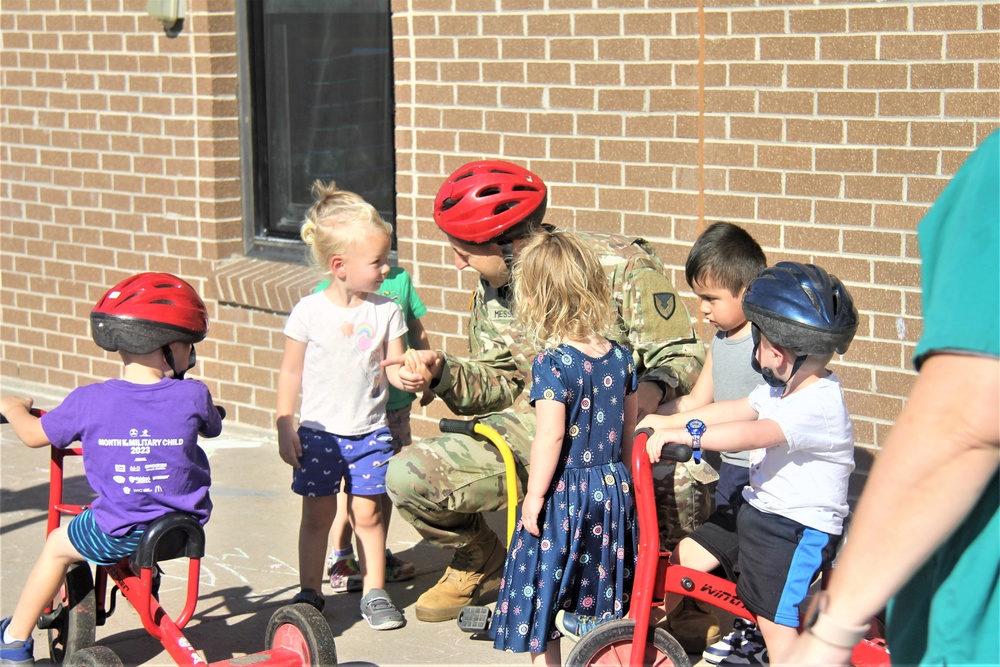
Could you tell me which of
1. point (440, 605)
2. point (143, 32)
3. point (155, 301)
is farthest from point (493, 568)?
point (143, 32)

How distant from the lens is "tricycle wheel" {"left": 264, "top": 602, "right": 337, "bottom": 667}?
142 inches

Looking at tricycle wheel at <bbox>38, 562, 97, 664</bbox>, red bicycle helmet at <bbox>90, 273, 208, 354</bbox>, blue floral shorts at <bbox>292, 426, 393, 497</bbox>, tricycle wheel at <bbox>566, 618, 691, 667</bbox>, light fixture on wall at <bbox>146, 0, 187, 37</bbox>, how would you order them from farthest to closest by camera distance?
light fixture on wall at <bbox>146, 0, 187, 37</bbox>
blue floral shorts at <bbox>292, 426, 393, 497</bbox>
tricycle wheel at <bbox>38, 562, 97, 664</bbox>
red bicycle helmet at <bbox>90, 273, 208, 354</bbox>
tricycle wheel at <bbox>566, 618, 691, 667</bbox>

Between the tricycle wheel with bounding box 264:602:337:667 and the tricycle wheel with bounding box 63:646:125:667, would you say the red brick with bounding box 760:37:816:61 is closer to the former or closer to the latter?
the tricycle wheel with bounding box 264:602:337:667

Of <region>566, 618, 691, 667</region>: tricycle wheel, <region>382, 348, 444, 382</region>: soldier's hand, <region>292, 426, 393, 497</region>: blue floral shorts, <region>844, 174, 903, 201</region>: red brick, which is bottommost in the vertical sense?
<region>566, 618, 691, 667</region>: tricycle wheel

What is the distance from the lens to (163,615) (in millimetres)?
3695

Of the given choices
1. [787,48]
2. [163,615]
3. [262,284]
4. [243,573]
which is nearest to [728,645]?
[163,615]

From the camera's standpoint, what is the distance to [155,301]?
12.2 feet

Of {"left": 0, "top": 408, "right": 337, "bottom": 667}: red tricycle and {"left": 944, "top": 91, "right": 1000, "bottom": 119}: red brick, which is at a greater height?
{"left": 944, "top": 91, "right": 1000, "bottom": 119}: red brick

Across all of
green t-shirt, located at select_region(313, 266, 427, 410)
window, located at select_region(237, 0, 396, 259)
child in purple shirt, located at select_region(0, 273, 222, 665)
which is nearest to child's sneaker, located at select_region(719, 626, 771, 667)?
green t-shirt, located at select_region(313, 266, 427, 410)

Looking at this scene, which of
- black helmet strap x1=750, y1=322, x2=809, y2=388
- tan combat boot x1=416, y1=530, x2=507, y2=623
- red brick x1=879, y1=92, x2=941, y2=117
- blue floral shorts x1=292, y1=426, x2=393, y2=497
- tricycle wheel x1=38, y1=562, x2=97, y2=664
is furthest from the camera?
red brick x1=879, y1=92, x2=941, y2=117

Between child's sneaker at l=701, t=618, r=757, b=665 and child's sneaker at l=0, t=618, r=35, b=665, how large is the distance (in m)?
2.23

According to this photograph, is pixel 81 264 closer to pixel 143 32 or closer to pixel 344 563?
pixel 143 32

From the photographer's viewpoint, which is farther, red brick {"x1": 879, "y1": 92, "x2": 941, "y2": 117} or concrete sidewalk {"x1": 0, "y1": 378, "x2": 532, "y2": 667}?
red brick {"x1": 879, "y1": 92, "x2": 941, "y2": 117}

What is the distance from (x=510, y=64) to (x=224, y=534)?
2599 mm
